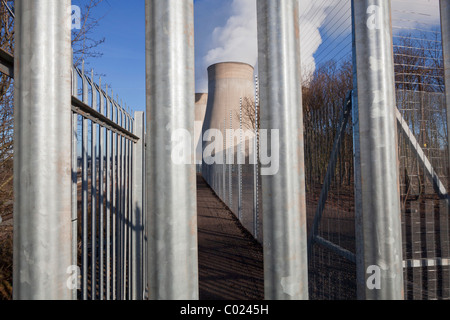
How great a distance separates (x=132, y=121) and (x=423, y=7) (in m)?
2.90

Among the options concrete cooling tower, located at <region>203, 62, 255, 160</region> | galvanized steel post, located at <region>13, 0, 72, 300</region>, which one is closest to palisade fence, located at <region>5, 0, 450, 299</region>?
galvanized steel post, located at <region>13, 0, 72, 300</region>

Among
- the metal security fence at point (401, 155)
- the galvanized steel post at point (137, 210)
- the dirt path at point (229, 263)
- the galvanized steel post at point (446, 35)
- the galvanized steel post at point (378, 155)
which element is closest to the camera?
the galvanized steel post at point (378, 155)

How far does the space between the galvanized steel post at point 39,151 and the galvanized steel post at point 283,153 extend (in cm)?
72

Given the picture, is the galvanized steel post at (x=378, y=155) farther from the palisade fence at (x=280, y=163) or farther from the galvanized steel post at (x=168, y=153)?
the galvanized steel post at (x=168, y=153)

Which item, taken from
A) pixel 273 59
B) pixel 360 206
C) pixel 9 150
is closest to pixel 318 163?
pixel 360 206

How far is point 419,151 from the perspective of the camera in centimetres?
237

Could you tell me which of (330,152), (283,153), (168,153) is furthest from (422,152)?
(168,153)

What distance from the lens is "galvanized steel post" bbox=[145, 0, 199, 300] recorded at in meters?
0.96

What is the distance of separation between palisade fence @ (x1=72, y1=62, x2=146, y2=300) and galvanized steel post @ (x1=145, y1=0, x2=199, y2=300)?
2.07 feet

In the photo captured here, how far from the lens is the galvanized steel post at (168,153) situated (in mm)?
958

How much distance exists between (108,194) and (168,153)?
1381 mm

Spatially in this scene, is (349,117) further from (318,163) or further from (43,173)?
(43,173)

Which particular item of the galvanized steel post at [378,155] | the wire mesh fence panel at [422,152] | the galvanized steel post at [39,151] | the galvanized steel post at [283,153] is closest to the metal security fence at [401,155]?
the wire mesh fence panel at [422,152]

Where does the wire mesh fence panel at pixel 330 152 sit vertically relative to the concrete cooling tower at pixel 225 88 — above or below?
below
